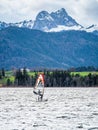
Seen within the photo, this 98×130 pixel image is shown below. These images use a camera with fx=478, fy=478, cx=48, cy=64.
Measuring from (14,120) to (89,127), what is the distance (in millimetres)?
17384

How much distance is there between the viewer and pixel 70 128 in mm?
71312

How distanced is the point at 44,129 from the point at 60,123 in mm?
8636

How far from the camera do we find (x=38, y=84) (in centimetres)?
17788

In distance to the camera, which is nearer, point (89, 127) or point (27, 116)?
point (89, 127)

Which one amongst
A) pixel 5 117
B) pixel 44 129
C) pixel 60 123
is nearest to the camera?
pixel 44 129

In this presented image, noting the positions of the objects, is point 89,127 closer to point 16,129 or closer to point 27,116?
point 16,129

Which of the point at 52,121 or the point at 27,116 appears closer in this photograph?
the point at 52,121

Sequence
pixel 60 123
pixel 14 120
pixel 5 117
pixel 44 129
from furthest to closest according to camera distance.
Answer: pixel 5 117 → pixel 14 120 → pixel 60 123 → pixel 44 129

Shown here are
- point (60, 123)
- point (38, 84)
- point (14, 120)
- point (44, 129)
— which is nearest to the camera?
point (44, 129)

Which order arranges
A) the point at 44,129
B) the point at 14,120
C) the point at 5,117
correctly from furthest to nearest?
the point at 5,117, the point at 14,120, the point at 44,129

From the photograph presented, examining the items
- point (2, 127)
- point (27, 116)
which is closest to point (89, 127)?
point (2, 127)

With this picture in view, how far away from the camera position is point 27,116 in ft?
302

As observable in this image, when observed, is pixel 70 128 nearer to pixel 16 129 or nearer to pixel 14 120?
pixel 16 129

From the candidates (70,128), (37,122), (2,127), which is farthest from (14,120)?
(70,128)
